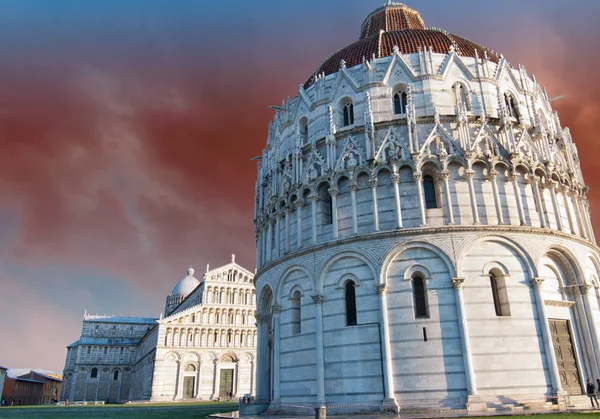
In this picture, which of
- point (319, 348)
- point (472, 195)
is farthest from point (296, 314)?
point (472, 195)

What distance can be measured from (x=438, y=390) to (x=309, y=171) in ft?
39.2

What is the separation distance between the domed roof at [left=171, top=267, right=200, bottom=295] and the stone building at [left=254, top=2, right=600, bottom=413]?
7131 cm

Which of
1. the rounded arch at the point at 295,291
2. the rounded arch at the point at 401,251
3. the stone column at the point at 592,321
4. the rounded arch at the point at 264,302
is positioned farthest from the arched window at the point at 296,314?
the stone column at the point at 592,321

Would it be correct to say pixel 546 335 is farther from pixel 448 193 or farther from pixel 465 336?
pixel 448 193

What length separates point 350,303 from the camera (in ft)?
70.1

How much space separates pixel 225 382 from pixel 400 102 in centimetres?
5434

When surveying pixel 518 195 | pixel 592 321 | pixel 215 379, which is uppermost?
pixel 518 195

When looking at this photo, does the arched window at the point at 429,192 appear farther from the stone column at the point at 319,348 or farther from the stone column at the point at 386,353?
the stone column at the point at 319,348

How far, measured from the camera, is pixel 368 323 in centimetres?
2025

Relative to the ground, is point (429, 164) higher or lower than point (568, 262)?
higher

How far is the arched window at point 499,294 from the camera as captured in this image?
19812mm

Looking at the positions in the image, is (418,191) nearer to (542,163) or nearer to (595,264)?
(542,163)

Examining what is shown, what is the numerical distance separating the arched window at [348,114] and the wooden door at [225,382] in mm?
52104

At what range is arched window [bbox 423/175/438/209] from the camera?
21.9 m
